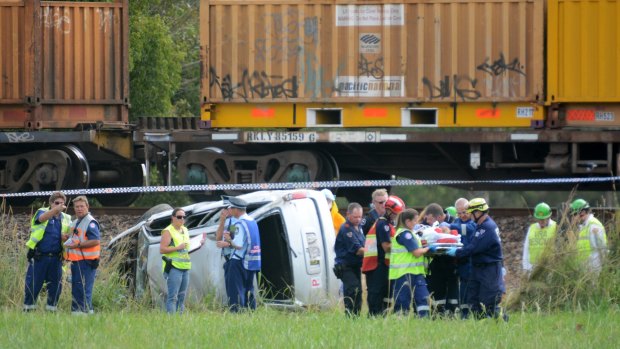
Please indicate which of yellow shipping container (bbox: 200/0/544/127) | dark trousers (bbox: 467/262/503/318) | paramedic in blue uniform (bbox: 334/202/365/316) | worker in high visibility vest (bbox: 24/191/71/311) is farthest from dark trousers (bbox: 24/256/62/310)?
yellow shipping container (bbox: 200/0/544/127)

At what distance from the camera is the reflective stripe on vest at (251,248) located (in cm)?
1155

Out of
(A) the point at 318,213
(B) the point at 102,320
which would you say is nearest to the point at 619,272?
(A) the point at 318,213

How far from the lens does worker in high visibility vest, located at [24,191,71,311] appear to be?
11352 millimetres

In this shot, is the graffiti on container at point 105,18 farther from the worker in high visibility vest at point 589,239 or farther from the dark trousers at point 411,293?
the dark trousers at point 411,293

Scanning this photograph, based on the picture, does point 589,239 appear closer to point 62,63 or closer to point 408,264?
point 408,264

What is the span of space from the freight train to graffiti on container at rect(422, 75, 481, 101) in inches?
0.8

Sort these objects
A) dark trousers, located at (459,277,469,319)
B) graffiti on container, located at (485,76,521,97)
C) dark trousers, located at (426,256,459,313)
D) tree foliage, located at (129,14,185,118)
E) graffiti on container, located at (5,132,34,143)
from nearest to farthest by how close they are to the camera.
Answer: dark trousers, located at (459,277,469,319)
dark trousers, located at (426,256,459,313)
graffiti on container, located at (485,76,521,97)
graffiti on container, located at (5,132,34,143)
tree foliage, located at (129,14,185,118)

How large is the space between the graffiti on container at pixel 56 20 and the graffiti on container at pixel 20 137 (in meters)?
1.68

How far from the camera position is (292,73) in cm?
1677

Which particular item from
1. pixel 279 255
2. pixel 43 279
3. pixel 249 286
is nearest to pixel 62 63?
pixel 279 255

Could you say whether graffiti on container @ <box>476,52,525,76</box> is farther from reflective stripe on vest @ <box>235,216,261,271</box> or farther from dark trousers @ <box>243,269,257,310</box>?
dark trousers @ <box>243,269,257,310</box>

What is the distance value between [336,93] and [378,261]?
6050mm

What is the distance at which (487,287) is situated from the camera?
1030 cm

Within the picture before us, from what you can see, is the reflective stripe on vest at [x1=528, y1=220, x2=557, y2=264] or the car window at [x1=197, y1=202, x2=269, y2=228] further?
the car window at [x1=197, y1=202, x2=269, y2=228]
